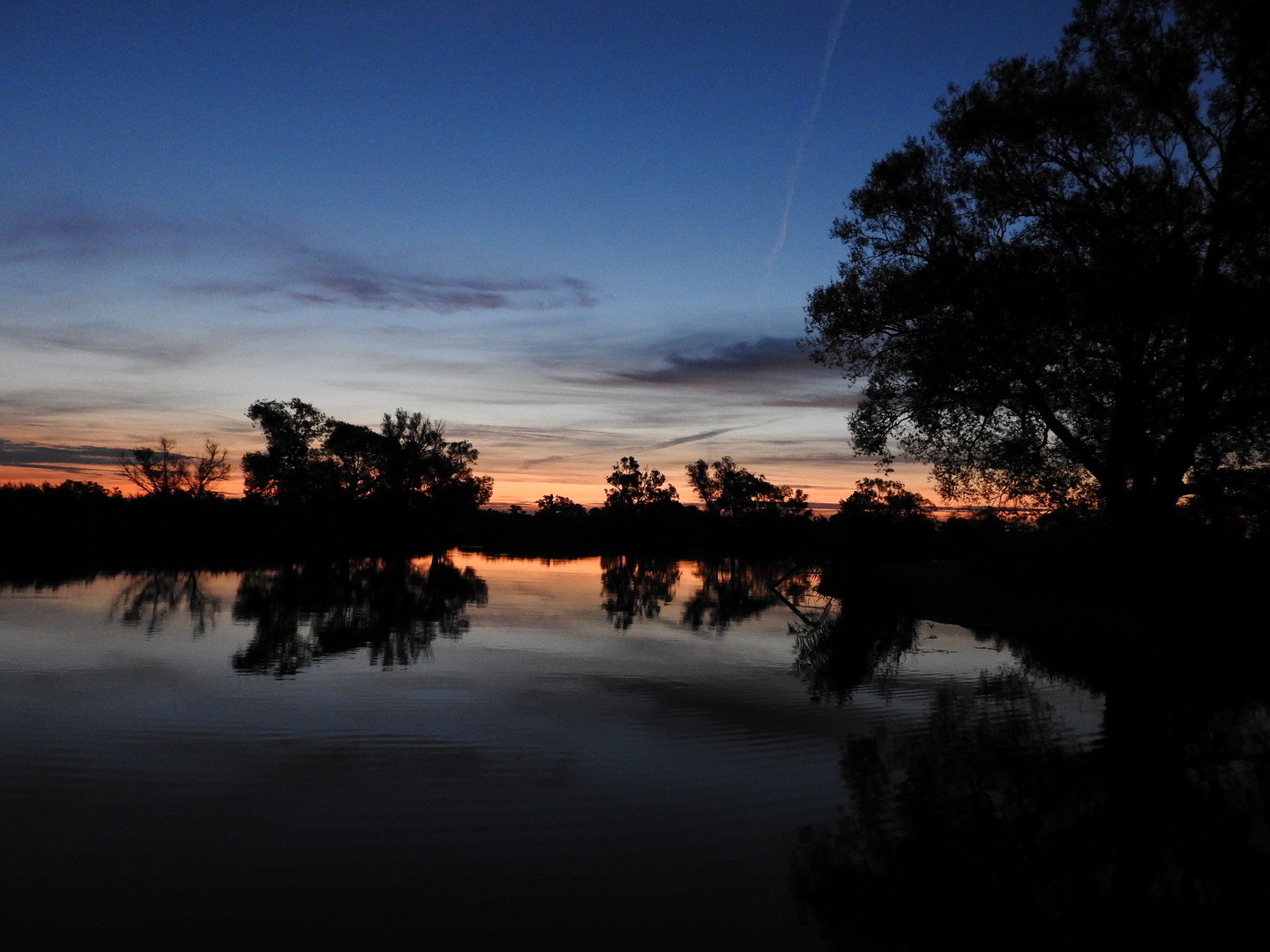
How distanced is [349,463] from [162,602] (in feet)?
216

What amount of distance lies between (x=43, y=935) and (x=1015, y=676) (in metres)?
11.1

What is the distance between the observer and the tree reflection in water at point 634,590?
21.0 m

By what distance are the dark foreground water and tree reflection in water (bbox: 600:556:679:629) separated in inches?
296

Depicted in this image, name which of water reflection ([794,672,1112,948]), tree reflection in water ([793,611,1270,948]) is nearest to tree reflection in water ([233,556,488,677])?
water reflection ([794,672,1112,948])

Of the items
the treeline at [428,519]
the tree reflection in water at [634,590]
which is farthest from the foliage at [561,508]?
the tree reflection in water at [634,590]

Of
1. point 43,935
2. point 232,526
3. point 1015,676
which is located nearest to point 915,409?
point 1015,676

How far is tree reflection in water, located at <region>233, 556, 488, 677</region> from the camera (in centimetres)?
1280

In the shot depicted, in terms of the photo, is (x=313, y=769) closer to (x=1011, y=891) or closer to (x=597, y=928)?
(x=597, y=928)

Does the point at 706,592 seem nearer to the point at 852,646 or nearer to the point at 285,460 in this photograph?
the point at 852,646

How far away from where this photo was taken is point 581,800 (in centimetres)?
643

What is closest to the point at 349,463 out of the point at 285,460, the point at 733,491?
the point at 285,460

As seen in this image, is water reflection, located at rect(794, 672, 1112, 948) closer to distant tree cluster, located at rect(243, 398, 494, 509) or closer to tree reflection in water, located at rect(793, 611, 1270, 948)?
tree reflection in water, located at rect(793, 611, 1270, 948)

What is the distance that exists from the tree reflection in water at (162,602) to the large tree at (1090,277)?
1636 cm

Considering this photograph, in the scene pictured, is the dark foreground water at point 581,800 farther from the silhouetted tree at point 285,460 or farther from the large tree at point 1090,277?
the silhouetted tree at point 285,460
